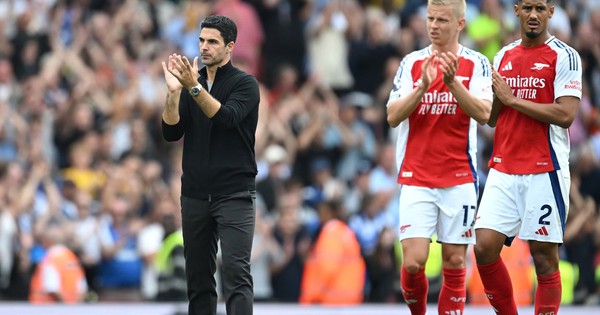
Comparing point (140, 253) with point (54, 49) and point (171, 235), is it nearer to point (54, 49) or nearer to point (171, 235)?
point (171, 235)

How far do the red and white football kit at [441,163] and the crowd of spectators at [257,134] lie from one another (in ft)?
17.3

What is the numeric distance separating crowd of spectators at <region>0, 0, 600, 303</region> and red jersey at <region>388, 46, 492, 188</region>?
5.27 meters

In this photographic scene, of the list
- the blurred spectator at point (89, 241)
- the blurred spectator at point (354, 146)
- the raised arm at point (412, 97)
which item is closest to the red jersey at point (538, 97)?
the raised arm at point (412, 97)

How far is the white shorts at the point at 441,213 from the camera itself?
10398 millimetres

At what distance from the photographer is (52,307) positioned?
46.9ft

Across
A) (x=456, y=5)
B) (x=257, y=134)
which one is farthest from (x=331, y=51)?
(x=456, y=5)

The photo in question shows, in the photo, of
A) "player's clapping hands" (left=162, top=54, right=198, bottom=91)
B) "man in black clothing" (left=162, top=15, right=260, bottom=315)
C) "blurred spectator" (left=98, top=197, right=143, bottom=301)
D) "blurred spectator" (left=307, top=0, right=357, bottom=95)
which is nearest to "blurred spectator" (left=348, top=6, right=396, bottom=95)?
"blurred spectator" (left=307, top=0, right=357, bottom=95)

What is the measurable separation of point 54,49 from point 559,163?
36.4ft

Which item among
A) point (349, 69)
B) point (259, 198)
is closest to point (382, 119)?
point (349, 69)

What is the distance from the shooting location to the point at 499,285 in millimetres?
10328

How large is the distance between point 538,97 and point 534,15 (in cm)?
64

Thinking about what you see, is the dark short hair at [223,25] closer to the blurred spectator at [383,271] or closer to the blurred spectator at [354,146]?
the blurred spectator at [383,271]

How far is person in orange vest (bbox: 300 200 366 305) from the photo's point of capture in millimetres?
16188

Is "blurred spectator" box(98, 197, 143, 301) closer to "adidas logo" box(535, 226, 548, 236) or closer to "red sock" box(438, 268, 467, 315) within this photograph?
"red sock" box(438, 268, 467, 315)
